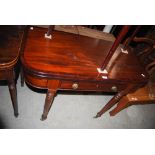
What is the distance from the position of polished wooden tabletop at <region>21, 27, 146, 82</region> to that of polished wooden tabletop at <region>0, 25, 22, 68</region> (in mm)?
65

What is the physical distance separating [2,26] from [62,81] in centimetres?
65

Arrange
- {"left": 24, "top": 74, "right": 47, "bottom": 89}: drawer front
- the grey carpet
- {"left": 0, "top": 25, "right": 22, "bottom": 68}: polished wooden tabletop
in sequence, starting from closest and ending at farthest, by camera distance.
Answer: {"left": 0, "top": 25, "right": 22, "bottom": 68}: polished wooden tabletop, {"left": 24, "top": 74, "right": 47, "bottom": 89}: drawer front, the grey carpet

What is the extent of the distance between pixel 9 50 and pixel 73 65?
467 millimetres

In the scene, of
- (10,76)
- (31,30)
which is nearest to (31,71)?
(10,76)

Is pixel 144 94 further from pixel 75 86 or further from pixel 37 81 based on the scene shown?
pixel 37 81

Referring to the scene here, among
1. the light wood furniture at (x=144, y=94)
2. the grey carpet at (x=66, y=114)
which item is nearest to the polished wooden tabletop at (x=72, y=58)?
the light wood furniture at (x=144, y=94)

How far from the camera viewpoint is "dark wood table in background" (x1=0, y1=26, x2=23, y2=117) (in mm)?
1135

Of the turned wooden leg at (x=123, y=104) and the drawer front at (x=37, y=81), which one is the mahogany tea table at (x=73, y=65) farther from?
the turned wooden leg at (x=123, y=104)

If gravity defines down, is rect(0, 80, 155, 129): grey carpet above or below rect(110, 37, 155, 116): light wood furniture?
below

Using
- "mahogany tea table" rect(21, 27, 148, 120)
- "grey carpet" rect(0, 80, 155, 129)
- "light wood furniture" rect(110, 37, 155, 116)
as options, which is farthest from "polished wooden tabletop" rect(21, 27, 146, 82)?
"grey carpet" rect(0, 80, 155, 129)

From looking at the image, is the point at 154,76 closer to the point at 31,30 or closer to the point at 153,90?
the point at 153,90

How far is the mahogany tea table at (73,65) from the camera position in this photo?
1195mm

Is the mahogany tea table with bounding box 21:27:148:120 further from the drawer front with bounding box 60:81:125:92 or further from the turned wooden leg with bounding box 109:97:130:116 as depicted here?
the turned wooden leg with bounding box 109:97:130:116

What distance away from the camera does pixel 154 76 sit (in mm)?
2100
